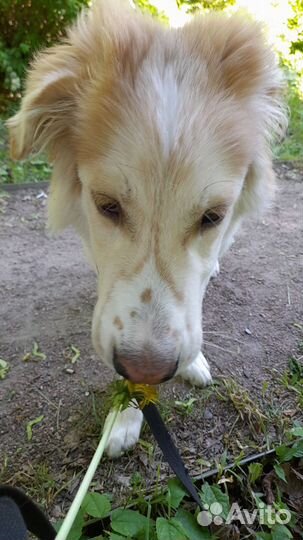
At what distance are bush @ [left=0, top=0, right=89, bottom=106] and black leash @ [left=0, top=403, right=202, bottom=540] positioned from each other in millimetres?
4793

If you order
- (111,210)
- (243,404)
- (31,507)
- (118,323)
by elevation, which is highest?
(111,210)

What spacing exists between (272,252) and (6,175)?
2.64m

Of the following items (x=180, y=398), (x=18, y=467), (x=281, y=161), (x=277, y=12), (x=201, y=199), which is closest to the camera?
(x=201, y=199)

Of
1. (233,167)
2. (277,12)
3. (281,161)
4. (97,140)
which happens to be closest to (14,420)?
(97,140)

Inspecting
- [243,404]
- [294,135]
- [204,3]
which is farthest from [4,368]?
[204,3]

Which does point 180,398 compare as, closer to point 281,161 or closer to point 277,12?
point 281,161

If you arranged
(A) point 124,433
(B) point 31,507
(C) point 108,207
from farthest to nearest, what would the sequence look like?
1. (A) point 124,433
2. (C) point 108,207
3. (B) point 31,507

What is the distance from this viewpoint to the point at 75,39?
1999 millimetres

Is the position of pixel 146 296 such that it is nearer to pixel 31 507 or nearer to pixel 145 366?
pixel 145 366

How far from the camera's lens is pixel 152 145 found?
1.58 metres

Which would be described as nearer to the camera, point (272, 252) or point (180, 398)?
point (180, 398)

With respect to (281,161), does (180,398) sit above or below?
below

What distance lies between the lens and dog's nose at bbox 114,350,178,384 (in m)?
1.51

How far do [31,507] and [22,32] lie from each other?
5.60 m
